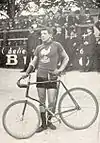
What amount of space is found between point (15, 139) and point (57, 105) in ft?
0.80

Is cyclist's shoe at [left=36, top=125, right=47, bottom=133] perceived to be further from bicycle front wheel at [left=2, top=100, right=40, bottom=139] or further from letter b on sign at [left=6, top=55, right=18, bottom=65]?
letter b on sign at [left=6, top=55, right=18, bottom=65]

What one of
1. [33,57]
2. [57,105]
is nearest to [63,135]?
[57,105]

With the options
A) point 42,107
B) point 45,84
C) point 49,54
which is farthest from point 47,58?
point 42,107

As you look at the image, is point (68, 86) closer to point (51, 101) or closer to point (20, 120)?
point (51, 101)

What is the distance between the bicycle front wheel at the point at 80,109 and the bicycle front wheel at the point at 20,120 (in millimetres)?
125

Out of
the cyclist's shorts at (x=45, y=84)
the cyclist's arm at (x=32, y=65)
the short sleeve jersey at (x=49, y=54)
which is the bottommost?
the cyclist's shorts at (x=45, y=84)

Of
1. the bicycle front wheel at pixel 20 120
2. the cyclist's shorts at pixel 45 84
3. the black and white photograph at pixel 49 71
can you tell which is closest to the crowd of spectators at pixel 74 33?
the black and white photograph at pixel 49 71

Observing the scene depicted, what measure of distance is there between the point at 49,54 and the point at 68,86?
0.58 feet

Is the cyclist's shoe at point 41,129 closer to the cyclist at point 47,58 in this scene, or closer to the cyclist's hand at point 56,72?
the cyclist at point 47,58

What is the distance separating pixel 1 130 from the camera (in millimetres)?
1780

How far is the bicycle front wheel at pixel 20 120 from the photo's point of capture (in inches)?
69.1

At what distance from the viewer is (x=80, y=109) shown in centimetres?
175

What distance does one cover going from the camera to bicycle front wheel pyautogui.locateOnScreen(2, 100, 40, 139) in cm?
176

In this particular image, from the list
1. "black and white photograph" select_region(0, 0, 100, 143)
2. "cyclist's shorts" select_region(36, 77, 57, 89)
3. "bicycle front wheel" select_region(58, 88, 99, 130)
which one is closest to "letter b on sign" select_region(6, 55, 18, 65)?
"black and white photograph" select_region(0, 0, 100, 143)
